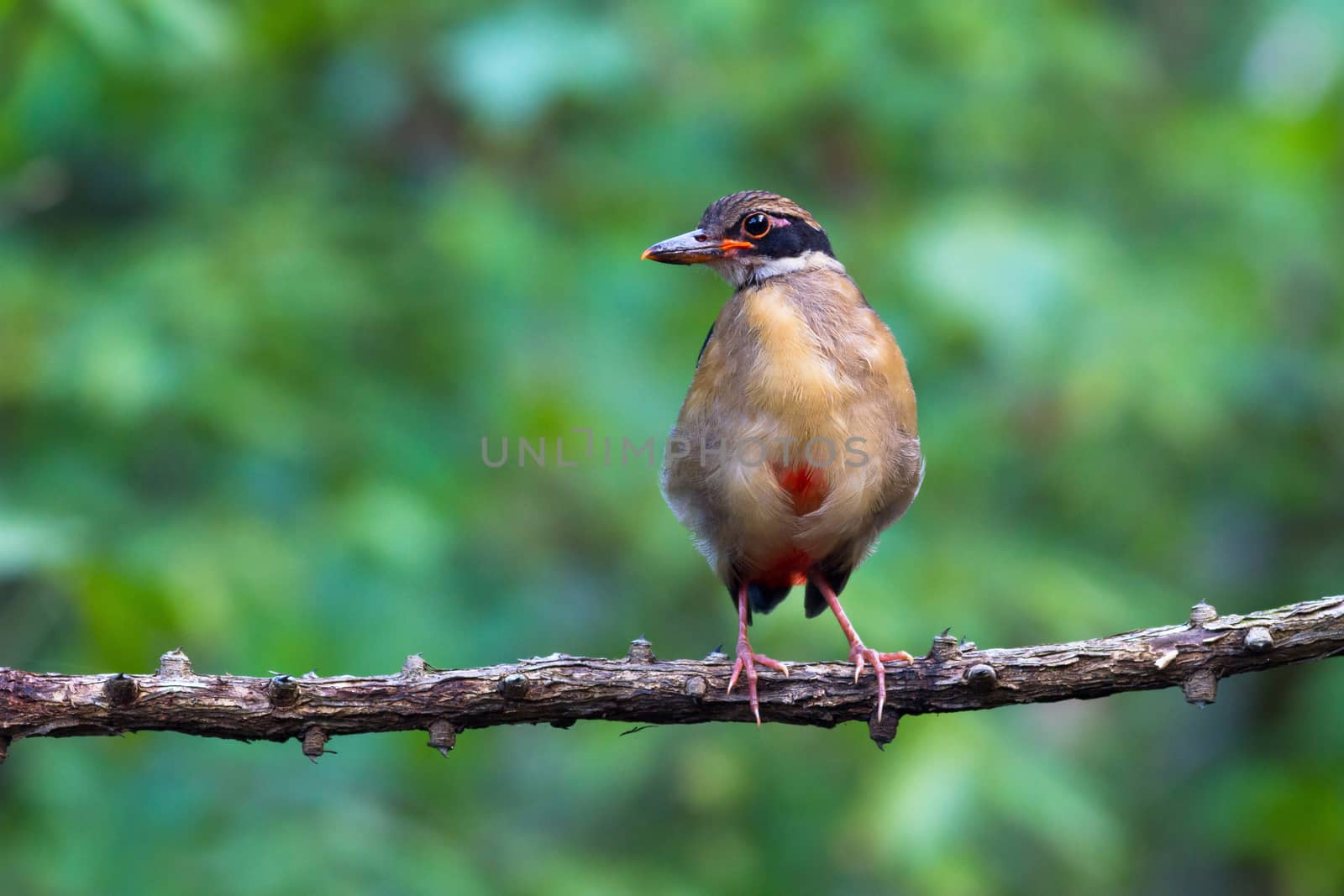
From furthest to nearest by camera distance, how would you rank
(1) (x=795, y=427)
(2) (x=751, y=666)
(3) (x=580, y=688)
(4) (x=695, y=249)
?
1. (4) (x=695, y=249)
2. (1) (x=795, y=427)
3. (2) (x=751, y=666)
4. (3) (x=580, y=688)

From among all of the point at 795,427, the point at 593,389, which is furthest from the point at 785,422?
the point at 593,389

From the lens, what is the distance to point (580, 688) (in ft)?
12.0

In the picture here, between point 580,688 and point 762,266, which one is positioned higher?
point 762,266

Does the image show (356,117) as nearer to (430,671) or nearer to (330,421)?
(330,421)

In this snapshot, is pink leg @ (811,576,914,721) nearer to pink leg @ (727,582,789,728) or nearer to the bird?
the bird

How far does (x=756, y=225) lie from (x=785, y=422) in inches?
35.4

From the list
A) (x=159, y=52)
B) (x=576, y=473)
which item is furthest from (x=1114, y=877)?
(x=159, y=52)

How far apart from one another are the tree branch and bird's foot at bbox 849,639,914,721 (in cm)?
3

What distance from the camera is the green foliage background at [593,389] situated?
21.2 ft

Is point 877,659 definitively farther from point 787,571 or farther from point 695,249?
point 695,249

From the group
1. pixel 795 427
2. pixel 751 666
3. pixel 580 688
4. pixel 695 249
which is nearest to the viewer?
pixel 580 688

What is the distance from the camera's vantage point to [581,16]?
7258mm

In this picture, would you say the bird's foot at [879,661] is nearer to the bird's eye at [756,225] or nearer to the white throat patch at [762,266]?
the white throat patch at [762,266]

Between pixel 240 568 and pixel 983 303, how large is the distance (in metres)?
3.55
